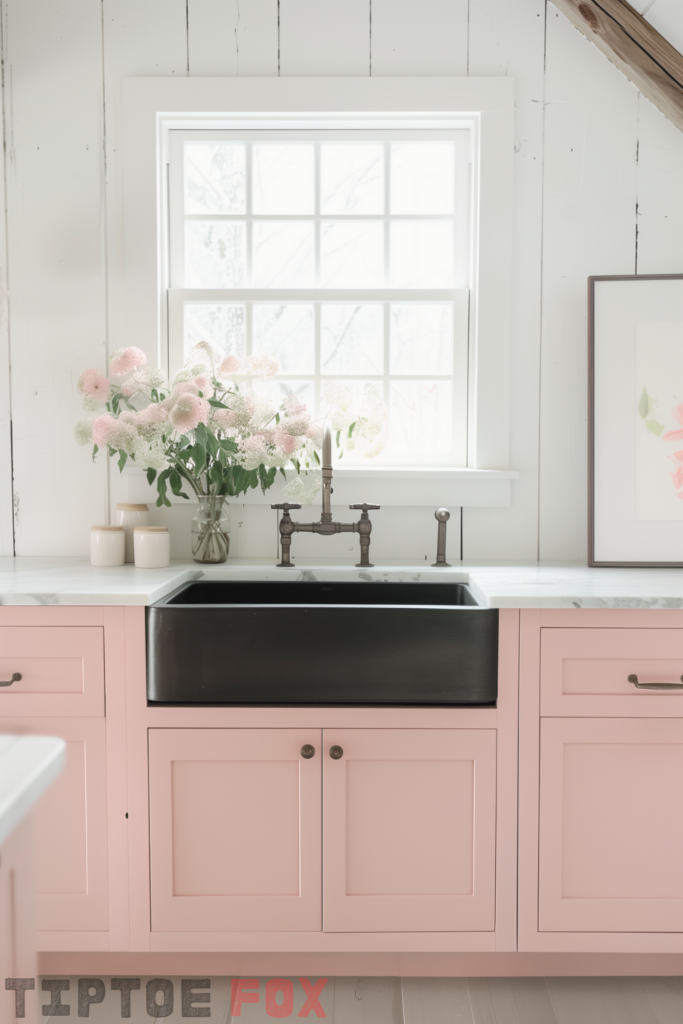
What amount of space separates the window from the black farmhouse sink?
0.83 meters

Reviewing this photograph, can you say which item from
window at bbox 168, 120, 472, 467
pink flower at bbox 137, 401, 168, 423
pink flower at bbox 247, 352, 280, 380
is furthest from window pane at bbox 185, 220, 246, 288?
pink flower at bbox 137, 401, 168, 423

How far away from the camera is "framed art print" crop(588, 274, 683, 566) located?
213cm

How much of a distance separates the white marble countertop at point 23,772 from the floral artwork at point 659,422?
1.89m

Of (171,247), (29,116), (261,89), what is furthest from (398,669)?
(29,116)

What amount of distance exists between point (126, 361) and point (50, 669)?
0.90 meters

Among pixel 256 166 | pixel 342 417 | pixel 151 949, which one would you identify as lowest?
pixel 151 949

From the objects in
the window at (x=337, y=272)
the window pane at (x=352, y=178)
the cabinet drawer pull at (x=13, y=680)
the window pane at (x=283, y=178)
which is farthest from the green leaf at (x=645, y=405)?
the cabinet drawer pull at (x=13, y=680)

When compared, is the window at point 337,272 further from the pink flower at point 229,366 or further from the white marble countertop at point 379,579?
the white marble countertop at point 379,579

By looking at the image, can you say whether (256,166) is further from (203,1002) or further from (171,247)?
(203,1002)

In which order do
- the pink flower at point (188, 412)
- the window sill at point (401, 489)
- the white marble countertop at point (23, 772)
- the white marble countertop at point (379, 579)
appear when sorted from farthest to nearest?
the window sill at point (401, 489), the pink flower at point (188, 412), the white marble countertop at point (379, 579), the white marble countertop at point (23, 772)

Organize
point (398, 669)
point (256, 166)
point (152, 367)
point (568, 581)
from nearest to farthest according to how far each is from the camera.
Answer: point (398, 669) < point (568, 581) < point (152, 367) < point (256, 166)

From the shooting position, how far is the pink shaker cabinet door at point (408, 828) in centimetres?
164

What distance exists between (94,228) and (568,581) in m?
1.79

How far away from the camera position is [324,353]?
92.3 inches
